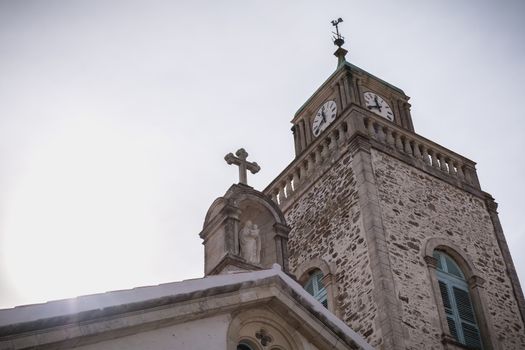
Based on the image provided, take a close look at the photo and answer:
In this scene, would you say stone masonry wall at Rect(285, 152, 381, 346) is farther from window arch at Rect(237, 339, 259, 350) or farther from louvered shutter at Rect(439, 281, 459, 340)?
window arch at Rect(237, 339, 259, 350)

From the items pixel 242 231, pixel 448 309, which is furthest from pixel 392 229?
pixel 242 231

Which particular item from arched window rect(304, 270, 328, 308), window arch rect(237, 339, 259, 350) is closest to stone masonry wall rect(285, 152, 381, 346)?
arched window rect(304, 270, 328, 308)

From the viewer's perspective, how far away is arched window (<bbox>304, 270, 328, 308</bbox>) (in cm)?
1670

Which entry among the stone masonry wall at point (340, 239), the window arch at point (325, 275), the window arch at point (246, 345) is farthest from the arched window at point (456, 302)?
the window arch at point (246, 345)

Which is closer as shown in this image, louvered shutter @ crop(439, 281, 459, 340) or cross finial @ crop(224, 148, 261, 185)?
cross finial @ crop(224, 148, 261, 185)

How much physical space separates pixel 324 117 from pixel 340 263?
5.16 metres

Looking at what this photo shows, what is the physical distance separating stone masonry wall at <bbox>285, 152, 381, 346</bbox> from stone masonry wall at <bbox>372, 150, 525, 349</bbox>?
0.62 meters

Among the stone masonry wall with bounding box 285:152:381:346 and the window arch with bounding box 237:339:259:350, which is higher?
the stone masonry wall with bounding box 285:152:381:346

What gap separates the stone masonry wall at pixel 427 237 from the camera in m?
15.1

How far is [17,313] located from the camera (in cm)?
689

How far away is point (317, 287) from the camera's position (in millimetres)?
17203

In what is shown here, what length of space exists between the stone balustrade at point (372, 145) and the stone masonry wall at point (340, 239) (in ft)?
1.59

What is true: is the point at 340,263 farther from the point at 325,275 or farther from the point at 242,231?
the point at 242,231

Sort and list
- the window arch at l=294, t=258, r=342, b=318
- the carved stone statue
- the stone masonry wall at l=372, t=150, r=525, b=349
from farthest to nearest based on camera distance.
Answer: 1. the window arch at l=294, t=258, r=342, b=318
2. the stone masonry wall at l=372, t=150, r=525, b=349
3. the carved stone statue
